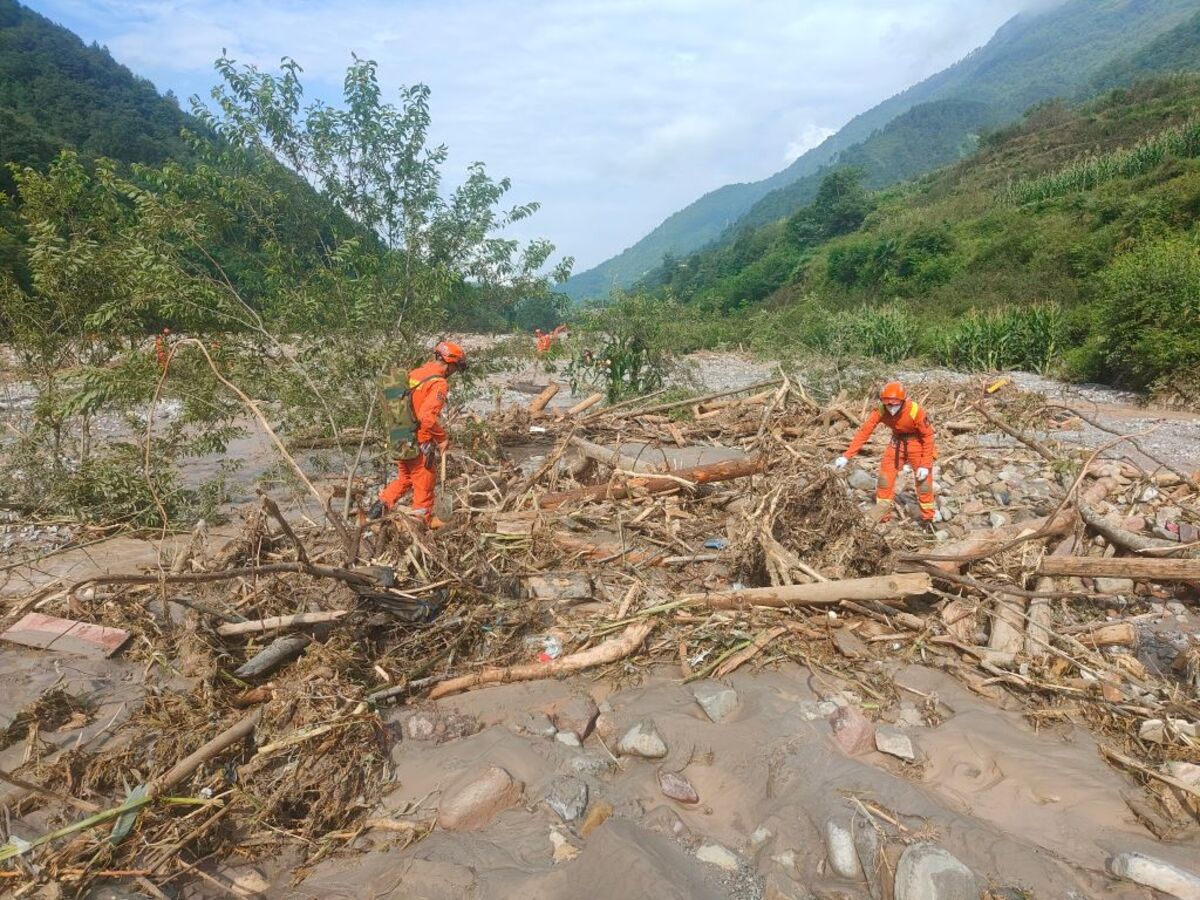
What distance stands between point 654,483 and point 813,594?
7.50 ft

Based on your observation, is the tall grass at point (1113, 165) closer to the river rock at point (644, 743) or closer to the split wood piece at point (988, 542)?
the split wood piece at point (988, 542)

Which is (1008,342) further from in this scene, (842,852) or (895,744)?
(842,852)

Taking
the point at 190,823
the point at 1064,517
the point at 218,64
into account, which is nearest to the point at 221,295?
the point at 218,64

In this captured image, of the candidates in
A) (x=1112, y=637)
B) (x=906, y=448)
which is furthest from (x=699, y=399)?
(x=1112, y=637)

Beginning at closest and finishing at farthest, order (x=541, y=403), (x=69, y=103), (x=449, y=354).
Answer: (x=449, y=354) < (x=541, y=403) < (x=69, y=103)

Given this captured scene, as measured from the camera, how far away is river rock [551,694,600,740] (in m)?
3.52

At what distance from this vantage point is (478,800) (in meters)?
2.98

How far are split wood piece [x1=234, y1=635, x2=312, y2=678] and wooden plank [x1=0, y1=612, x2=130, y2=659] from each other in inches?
39.8

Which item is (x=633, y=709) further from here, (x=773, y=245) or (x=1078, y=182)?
(x=773, y=245)

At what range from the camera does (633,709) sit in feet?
12.0

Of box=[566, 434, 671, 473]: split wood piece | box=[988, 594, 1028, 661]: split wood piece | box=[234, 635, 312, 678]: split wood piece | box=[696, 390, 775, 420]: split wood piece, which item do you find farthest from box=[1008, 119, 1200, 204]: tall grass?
box=[234, 635, 312, 678]: split wood piece

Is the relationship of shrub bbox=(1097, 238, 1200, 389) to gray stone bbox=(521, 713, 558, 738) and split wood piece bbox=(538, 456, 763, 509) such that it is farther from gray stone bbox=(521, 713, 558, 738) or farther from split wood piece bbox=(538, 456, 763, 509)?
gray stone bbox=(521, 713, 558, 738)

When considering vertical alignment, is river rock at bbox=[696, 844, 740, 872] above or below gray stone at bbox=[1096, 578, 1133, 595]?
above

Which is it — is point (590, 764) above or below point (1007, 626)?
above
